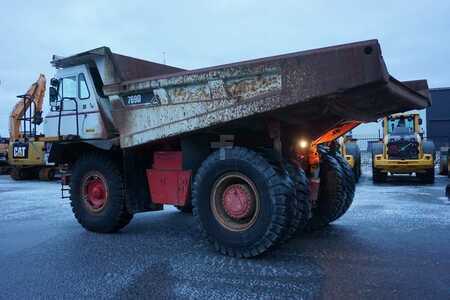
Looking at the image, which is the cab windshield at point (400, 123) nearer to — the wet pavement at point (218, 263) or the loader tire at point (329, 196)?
the wet pavement at point (218, 263)

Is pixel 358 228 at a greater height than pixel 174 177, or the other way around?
pixel 174 177

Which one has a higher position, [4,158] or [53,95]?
[53,95]

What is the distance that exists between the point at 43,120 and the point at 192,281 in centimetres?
478

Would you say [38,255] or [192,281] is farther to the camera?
[38,255]

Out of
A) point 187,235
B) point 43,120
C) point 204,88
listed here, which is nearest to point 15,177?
point 43,120

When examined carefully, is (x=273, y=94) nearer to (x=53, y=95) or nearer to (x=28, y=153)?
(x=53, y=95)

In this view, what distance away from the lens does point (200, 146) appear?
6633 mm

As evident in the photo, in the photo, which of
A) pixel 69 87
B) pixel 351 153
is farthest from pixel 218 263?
pixel 351 153

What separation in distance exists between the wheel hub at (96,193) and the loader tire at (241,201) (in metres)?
2.24

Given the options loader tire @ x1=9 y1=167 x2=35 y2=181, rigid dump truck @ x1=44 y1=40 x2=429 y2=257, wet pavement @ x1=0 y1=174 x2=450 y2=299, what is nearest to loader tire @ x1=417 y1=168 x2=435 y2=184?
wet pavement @ x1=0 y1=174 x2=450 y2=299

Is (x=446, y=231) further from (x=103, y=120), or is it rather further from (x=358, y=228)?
(x=103, y=120)

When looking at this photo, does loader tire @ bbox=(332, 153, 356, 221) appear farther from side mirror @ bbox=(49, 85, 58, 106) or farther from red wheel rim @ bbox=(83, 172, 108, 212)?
side mirror @ bbox=(49, 85, 58, 106)

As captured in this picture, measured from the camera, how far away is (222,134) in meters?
6.47

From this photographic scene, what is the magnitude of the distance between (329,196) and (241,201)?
2.12 m
